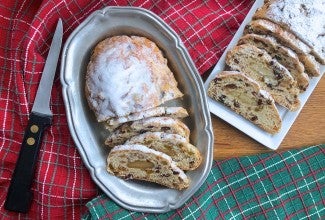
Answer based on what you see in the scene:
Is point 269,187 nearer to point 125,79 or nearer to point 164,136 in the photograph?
point 164,136

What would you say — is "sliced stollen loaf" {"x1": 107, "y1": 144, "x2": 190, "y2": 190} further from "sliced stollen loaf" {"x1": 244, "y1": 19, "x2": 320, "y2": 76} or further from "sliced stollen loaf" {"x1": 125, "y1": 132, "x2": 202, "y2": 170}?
"sliced stollen loaf" {"x1": 244, "y1": 19, "x2": 320, "y2": 76}

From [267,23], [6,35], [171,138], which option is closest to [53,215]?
[171,138]

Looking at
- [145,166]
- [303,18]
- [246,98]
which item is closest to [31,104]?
[145,166]

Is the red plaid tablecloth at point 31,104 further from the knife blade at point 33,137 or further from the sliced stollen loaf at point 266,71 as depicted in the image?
the sliced stollen loaf at point 266,71

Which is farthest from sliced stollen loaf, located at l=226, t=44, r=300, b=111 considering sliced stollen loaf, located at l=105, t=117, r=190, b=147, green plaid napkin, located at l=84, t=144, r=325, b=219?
sliced stollen loaf, located at l=105, t=117, r=190, b=147

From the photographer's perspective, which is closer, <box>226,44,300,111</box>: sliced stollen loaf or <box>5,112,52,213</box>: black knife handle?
<box>5,112,52,213</box>: black knife handle

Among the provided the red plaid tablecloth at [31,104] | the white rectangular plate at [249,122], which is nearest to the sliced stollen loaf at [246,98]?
the white rectangular plate at [249,122]
